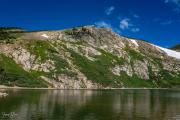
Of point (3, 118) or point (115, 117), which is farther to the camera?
point (115, 117)

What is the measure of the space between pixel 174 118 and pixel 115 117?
13673 mm

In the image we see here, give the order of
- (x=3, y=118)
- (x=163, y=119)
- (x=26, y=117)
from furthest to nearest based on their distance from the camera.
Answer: (x=163, y=119) < (x=26, y=117) < (x=3, y=118)

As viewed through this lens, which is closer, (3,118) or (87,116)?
(3,118)

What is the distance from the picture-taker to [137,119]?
7369cm

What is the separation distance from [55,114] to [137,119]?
1822 centimetres

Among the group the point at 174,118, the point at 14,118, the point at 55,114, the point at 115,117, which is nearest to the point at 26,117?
the point at 14,118

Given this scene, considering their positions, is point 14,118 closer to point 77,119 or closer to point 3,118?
point 3,118

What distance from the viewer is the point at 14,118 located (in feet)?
221

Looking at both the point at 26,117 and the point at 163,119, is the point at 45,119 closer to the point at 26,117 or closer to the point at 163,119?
the point at 26,117

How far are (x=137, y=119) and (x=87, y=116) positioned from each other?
10.9 meters

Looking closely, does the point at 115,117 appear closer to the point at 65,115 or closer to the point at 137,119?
the point at 137,119

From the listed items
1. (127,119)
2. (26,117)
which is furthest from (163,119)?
(26,117)

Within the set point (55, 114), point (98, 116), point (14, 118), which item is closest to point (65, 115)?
point (55, 114)

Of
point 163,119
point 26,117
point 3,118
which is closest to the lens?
point 3,118
